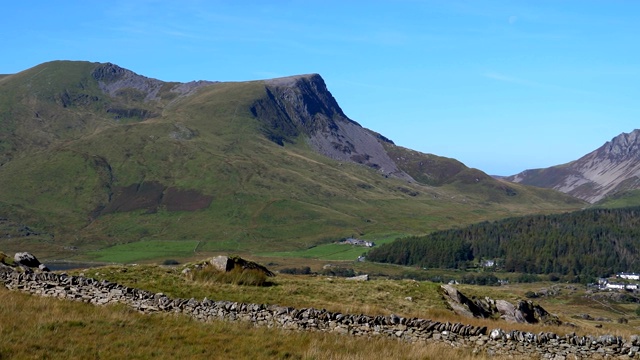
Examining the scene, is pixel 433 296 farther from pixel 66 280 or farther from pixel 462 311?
pixel 66 280

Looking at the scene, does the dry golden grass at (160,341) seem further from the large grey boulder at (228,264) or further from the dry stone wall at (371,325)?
the large grey boulder at (228,264)

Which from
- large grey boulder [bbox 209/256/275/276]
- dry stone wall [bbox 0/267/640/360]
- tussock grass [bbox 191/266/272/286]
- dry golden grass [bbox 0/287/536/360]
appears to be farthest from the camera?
large grey boulder [bbox 209/256/275/276]

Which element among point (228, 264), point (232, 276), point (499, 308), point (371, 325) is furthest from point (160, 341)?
point (499, 308)

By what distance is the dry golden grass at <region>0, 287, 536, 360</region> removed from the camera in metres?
17.5

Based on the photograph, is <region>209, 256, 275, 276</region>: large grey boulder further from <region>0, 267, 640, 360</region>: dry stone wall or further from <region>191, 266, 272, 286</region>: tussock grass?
<region>0, 267, 640, 360</region>: dry stone wall

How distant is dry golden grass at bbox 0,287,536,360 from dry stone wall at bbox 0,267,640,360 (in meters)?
0.99

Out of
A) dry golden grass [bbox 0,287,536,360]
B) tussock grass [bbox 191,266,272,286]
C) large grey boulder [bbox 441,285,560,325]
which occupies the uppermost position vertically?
dry golden grass [bbox 0,287,536,360]

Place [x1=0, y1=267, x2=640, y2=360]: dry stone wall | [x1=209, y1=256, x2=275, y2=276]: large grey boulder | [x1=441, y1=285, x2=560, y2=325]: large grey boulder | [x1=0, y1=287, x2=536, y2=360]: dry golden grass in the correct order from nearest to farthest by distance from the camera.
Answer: [x1=0, y1=287, x2=536, y2=360]: dry golden grass
[x1=0, y1=267, x2=640, y2=360]: dry stone wall
[x1=441, y1=285, x2=560, y2=325]: large grey boulder
[x1=209, y1=256, x2=275, y2=276]: large grey boulder

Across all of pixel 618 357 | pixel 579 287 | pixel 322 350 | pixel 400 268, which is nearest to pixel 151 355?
pixel 322 350

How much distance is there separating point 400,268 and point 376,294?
16026 cm

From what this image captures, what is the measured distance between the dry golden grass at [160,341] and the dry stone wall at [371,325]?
988 millimetres

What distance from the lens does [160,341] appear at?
19000 mm

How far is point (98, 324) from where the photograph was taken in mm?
20594

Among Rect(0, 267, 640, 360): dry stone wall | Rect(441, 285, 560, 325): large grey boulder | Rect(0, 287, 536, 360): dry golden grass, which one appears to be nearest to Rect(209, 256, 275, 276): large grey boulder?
Rect(0, 267, 640, 360): dry stone wall
